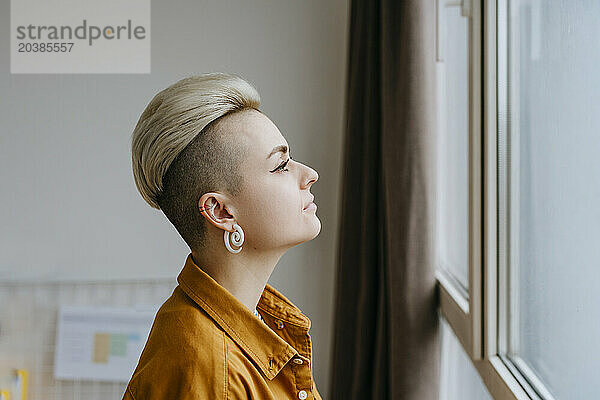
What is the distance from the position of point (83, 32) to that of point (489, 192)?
1.81 m

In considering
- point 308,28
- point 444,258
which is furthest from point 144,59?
point 444,258

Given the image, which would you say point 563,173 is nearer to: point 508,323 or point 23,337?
point 508,323

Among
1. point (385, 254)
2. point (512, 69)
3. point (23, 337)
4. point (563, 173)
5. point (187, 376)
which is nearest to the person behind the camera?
point (187, 376)

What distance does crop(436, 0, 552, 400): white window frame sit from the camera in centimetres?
124

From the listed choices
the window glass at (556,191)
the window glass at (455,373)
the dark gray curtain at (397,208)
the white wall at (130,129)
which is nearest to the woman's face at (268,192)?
the window glass at (556,191)

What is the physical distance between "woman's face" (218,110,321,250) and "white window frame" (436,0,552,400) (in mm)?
493

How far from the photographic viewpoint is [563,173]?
3.11 feet

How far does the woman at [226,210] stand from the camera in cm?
84

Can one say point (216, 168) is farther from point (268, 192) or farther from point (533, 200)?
point (533, 200)

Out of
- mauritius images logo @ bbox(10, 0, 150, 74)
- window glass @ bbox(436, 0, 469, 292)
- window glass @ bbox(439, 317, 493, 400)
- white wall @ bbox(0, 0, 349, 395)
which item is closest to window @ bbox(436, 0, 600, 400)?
window glass @ bbox(439, 317, 493, 400)

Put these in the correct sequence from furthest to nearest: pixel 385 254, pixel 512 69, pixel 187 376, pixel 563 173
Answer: pixel 385 254, pixel 512 69, pixel 563 173, pixel 187 376

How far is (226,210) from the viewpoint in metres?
0.87

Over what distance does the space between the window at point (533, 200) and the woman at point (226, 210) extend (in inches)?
14.3

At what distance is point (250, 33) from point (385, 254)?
1058 millimetres
